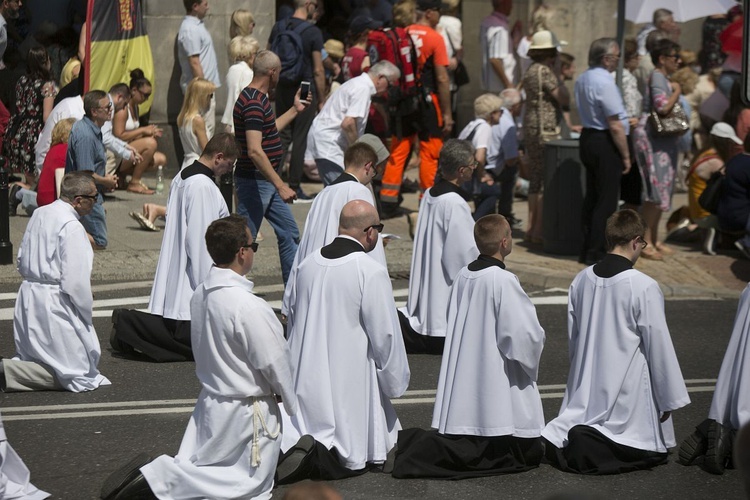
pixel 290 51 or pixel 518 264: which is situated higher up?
pixel 290 51

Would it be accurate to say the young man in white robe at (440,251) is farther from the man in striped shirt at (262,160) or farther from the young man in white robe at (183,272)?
the young man in white robe at (183,272)

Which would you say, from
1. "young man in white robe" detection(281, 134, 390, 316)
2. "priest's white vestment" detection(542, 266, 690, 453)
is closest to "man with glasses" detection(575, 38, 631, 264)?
"young man in white robe" detection(281, 134, 390, 316)

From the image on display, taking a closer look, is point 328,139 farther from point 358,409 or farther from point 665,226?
point 358,409

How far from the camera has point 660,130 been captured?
1375 centimetres

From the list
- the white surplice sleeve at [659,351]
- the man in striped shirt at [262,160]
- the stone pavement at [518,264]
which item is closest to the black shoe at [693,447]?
the white surplice sleeve at [659,351]

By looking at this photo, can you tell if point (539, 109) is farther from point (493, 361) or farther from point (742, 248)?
point (493, 361)

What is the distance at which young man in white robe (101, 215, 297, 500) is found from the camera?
6566mm

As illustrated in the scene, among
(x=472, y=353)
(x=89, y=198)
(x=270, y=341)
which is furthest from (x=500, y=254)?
(x=89, y=198)

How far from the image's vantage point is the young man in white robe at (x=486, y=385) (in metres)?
7.39

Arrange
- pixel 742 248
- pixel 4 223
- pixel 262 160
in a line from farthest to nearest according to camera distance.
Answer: pixel 742 248, pixel 4 223, pixel 262 160

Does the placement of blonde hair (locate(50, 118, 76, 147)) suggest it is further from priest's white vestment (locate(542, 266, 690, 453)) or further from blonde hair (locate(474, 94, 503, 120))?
priest's white vestment (locate(542, 266, 690, 453))

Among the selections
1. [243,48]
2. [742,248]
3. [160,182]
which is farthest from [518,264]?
[160,182]

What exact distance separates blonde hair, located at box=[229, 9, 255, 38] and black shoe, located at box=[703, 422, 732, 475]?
9.61 m

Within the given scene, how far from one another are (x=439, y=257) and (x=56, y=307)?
2.89 m
